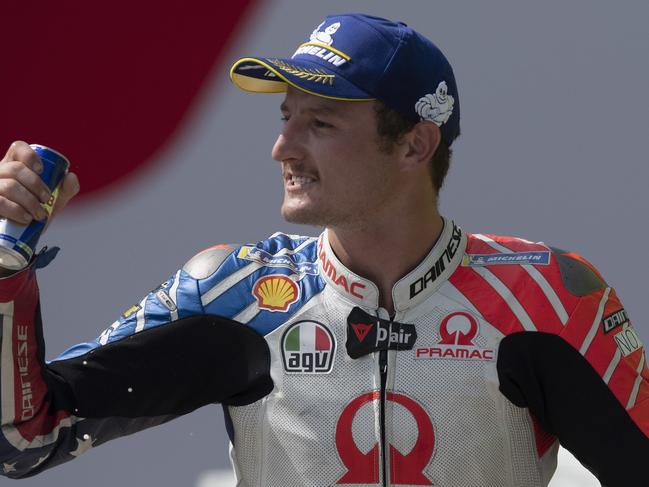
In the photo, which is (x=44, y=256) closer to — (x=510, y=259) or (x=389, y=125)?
(x=389, y=125)

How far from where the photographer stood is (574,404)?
1.96 metres

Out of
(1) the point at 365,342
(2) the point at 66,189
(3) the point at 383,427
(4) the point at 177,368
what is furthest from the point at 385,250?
(2) the point at 66,189

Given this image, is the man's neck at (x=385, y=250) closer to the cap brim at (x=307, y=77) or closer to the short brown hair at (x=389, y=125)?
the short brown hair at (x=389, y=125)

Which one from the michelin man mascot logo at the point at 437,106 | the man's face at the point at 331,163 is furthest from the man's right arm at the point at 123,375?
the michelin man mascot logo at the point at 437,106

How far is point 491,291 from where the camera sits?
206cm

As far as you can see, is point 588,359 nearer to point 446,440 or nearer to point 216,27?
point 446,440

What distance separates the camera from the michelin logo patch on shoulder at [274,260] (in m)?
2.14

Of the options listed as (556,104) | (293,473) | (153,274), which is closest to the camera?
(293,473)

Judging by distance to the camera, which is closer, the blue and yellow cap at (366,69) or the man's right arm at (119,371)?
the man's right arm at (119,371)

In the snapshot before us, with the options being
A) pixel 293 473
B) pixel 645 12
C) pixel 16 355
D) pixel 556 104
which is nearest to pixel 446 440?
pixel 293 473

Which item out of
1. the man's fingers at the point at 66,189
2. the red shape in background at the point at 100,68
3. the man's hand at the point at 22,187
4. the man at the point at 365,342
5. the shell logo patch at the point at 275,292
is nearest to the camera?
the man's hand at the point at 22,187

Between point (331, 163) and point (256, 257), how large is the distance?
249 millimetres

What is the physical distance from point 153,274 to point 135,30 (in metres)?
0.62

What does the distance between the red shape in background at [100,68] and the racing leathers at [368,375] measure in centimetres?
92
